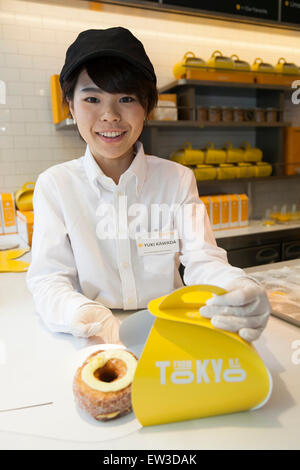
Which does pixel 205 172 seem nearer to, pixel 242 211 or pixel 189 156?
pixel 189 156

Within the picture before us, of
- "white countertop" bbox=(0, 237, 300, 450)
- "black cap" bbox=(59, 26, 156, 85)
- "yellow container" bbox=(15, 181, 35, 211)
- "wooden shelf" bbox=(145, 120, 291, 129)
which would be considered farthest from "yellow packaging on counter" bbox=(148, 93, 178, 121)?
"white countertop" bbox=(0, 237, 300, 450)

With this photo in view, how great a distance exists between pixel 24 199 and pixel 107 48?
6.23 ft

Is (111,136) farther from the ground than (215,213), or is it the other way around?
(111,136)

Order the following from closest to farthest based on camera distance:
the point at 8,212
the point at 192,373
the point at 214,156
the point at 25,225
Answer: the point at 192,373 → the point at 25,225 → the point at 8,212 → the point at 214,156

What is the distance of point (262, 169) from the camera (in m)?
3.23

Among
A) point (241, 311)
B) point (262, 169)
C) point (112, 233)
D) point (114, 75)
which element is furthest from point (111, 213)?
point (262, 169)

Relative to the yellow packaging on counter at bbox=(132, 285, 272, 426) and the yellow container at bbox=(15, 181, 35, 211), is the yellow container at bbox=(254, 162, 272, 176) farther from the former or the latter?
the yellow packaging on counter at bbox=(132, 285, 272, 426)

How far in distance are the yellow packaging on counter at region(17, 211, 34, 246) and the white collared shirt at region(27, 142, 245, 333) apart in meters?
1.10

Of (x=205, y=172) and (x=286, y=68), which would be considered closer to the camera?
(x=205, y=172)

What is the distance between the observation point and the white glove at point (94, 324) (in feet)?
Answer: 3.00

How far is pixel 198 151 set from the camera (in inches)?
120

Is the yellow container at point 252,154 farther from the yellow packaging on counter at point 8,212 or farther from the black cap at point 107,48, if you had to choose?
the black cap at point 107,48

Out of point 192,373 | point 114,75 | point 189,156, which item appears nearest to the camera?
point 192,373

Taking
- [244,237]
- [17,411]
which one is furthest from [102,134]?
[244,237]
